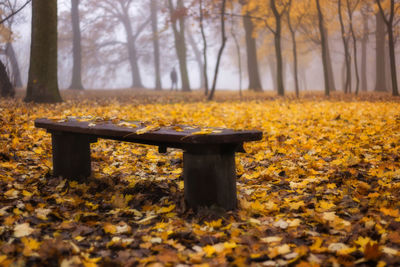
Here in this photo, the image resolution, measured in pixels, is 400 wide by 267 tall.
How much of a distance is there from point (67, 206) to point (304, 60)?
34.3m

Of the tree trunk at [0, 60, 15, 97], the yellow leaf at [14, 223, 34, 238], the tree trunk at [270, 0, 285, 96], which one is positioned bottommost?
the yellow leaf at [14, 223, 34, 238]

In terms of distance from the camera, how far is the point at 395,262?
2.09 meters

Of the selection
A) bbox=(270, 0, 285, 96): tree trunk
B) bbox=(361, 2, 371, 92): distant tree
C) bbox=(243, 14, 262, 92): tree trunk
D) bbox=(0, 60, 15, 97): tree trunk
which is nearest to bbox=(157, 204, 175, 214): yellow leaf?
bbox=(0, 60, 15, 97): tree trunk

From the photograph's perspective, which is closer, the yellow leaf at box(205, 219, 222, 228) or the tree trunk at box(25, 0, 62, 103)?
the yellow leaf at box(205, 219, 222, 228)

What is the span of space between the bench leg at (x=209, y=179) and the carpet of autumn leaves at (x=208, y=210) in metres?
0.10

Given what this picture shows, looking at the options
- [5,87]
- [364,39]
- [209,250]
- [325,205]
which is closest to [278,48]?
[5,87]

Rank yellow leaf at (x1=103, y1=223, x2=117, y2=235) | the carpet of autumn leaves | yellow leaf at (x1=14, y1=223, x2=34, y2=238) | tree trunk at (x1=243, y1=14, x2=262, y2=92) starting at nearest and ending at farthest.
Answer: the carpet of autumn leaves
yellow leaf at (x1=14, y1=223, x2=34, y2=238)
yellow leaf at (x1=103, y1=223, x2=117, y2=235)
tree trunk at (x1=243, y1=14, x2=262, y2=92)

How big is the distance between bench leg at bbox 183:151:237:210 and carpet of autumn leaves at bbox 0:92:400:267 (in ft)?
0.34

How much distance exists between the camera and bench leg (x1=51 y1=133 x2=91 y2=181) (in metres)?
3.95

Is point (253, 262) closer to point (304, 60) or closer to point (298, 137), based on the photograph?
point (298, 137)

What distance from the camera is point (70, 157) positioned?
12.9ft

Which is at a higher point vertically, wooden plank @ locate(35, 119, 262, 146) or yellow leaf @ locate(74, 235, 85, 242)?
wooden plank @ locate(35, 119, 262, 146)

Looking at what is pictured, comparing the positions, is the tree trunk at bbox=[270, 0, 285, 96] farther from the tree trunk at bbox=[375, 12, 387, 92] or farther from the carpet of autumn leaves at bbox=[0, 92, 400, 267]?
the carpet of autumn leaves at bbox=[0, 92, 400, 267]

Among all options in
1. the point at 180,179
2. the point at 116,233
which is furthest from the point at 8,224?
the point at 180,179
